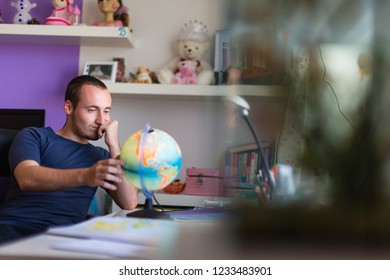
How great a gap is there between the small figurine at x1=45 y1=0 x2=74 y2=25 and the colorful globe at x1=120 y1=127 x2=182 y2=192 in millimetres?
1708

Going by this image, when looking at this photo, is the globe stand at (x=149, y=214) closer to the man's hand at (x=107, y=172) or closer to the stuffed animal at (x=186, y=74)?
the man's hand at (x=107, y=172)

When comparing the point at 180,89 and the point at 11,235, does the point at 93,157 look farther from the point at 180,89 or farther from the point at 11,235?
the point at 180,89

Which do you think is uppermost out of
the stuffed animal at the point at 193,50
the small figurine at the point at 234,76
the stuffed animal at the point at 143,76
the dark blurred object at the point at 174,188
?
the stuffed animal at the point at 193,50

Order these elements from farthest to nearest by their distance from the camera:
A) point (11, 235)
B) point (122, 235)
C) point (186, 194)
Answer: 1. point (186, 194)
2. point (11, 235)
3. point (122, 235)

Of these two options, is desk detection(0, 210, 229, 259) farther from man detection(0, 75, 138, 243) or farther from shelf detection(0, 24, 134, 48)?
shelf detection(0, 24, 134, 48)

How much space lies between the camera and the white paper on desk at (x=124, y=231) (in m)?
0.42

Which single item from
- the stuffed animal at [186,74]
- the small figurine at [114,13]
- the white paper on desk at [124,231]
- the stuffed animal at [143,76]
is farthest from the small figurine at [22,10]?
the white paper on desk at [124,231]

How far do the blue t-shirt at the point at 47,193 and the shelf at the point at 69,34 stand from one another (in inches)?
43.7

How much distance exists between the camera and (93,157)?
1079mm

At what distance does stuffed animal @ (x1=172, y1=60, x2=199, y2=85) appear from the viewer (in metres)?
2.18

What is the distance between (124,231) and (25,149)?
1.86 ft

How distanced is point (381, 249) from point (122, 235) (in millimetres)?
261
